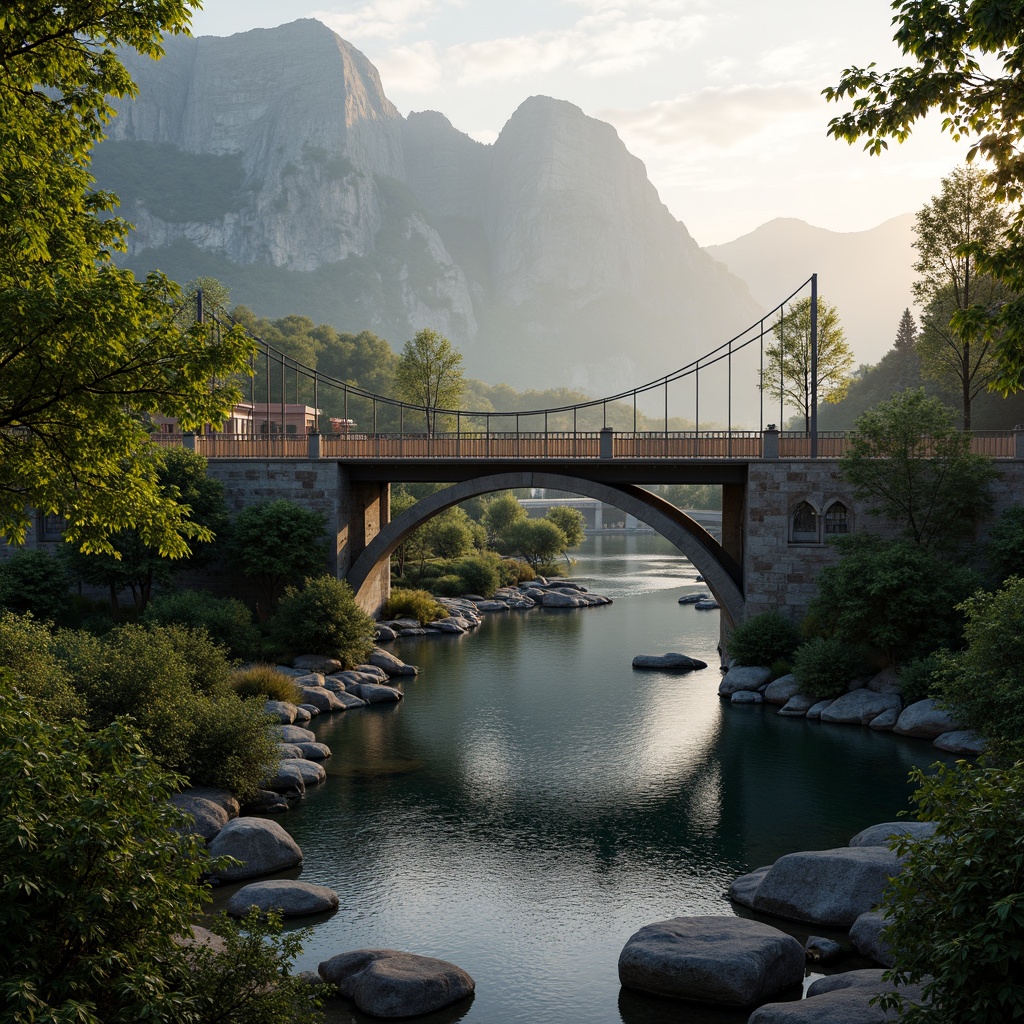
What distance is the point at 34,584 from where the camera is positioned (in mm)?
38031

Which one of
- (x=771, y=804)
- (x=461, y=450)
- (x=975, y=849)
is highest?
(x=461, y=450)

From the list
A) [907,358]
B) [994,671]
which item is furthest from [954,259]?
[907,358]

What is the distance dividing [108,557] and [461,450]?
14.3m

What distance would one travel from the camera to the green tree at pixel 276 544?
1597 inches

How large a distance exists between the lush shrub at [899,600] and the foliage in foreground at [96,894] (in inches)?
1010

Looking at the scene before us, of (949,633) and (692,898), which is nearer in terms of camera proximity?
(692,898)

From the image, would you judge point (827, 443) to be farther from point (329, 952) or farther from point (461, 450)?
point (329, 952)

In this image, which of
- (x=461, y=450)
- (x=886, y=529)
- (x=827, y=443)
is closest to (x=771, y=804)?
(x=886, y=529)

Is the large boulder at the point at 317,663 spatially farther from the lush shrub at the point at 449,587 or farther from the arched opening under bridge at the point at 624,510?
the lush shrub at the point at 449,587

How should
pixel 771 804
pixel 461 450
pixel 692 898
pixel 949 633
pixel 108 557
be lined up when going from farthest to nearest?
pixel 461 450 < pixel 108 557 < pixel 949 633 < pixel 771 804 < pixel 692 898

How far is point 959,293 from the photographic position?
145ft

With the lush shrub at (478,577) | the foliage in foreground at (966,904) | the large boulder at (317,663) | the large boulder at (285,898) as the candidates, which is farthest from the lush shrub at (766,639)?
the foliage in foreground at (966,904)

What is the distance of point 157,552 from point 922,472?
28546 millimetres

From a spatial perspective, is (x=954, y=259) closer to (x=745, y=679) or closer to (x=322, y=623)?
(x=745, y=679)
